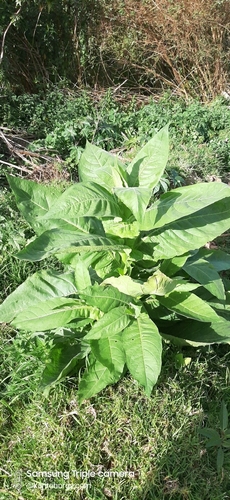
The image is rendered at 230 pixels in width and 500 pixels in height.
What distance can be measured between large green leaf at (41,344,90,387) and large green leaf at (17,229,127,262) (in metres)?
0.63

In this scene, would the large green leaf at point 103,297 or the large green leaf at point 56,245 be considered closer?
the large green leaf at point 56,245

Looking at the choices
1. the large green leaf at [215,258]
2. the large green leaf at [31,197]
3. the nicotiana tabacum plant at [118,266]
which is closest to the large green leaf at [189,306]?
the nicotiana tabacum plant at [118,266]

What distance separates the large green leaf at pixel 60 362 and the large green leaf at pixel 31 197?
2.16 ft

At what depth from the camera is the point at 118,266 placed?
1.93 metres

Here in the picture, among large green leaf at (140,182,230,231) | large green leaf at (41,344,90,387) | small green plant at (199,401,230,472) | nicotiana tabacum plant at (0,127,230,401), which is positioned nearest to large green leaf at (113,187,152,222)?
nicotiana tabacum plant at (0,127,230,401)

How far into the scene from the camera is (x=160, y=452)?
6.22ft

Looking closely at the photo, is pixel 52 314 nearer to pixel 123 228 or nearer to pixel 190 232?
pixel 123 228

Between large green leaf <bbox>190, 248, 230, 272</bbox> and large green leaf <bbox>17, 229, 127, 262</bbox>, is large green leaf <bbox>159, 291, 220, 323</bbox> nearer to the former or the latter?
large green leaf <bbox>190, 248, 230, 272</bbox>

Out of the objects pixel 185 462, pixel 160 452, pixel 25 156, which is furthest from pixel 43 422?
pixel 25 156

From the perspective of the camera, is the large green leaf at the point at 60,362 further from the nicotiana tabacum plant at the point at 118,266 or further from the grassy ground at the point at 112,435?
the grassy ground at the point at 112,435

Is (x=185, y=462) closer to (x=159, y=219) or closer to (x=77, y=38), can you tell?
(x=159, y=219)

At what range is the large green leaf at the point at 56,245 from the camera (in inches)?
61.9

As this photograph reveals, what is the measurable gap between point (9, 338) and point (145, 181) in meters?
1.28

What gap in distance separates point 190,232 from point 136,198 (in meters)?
0.38
